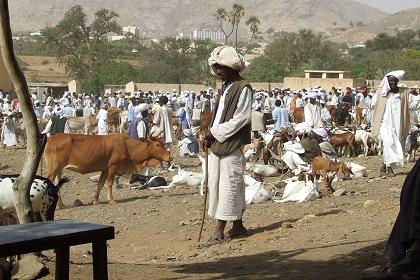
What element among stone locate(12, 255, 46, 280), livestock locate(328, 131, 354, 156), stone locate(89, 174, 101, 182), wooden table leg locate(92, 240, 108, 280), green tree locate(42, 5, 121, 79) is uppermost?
green tree locate(42, 5, 121, 79)

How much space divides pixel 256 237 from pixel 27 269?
2878mm

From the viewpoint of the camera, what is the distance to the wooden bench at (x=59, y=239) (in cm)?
430

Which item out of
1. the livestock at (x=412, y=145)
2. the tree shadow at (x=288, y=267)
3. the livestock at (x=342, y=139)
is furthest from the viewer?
the livestock at (x=342, y=139)

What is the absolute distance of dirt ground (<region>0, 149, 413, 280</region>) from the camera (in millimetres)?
6473

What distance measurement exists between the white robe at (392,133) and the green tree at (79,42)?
176 ft

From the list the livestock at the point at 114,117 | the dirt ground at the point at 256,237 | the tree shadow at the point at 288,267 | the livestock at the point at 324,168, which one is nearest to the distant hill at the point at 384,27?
the livestock at the point at 114,117

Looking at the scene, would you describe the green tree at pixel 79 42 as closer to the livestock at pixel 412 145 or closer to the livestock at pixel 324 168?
the livestock at pixel 412 145

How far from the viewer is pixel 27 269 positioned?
19.9 ft

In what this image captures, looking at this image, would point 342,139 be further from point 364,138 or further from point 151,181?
point 151,181

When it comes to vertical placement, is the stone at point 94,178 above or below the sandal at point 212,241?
below

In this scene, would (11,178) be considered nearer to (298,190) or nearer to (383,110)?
(298,190)

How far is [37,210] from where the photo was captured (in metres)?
7.42

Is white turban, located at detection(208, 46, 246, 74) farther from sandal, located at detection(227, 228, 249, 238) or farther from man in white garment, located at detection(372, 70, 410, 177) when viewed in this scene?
man in white garment, located at detection(372, 70, 410, 177)

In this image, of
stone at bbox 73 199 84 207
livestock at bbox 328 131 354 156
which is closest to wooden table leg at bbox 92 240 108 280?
stone at bbox 73 199 84 207
